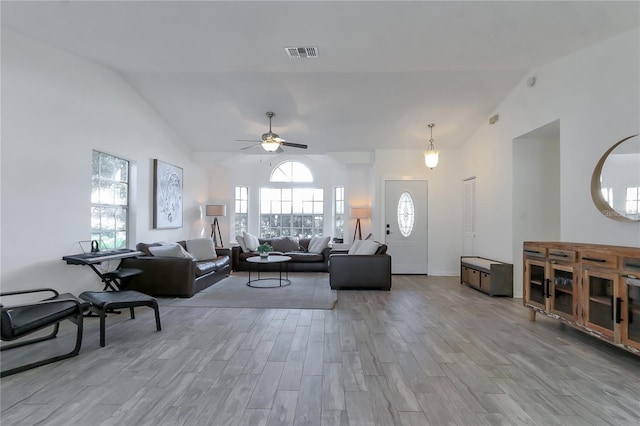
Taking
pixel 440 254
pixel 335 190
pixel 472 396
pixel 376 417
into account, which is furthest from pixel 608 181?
pixel 335 190

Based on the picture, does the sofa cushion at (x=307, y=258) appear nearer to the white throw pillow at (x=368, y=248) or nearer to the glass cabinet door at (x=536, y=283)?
the white throw pillow at (x=368, y=248)

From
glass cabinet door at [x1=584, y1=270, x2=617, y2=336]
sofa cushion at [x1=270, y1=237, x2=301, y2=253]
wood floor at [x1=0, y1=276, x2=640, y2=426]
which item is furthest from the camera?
sofa cushion at [x1=270, y1=237, x2=301, y2=253]

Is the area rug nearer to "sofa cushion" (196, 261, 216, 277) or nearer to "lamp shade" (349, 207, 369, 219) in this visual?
"sofa cushion" (196, 261, 216, 277)

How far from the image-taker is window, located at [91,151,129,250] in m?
4.51

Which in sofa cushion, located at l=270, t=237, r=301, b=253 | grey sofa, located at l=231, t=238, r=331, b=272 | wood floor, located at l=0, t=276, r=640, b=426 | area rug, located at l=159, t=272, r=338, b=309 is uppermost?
sofa cushion, located at l=270, t=237, r=301, b=253

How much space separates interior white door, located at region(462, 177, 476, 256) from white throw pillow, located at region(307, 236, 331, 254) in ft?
9.89

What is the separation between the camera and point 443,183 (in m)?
6.93

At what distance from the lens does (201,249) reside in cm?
629

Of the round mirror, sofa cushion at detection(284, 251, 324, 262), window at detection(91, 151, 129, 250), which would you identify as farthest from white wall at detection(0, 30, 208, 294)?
the round mirror

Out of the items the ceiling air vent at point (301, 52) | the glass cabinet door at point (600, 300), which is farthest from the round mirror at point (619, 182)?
the ceiling air vent at point (301, 52)

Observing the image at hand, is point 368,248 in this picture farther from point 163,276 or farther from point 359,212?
point 163,276

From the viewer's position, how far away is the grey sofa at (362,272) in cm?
540

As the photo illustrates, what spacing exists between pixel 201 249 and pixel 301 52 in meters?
4.13

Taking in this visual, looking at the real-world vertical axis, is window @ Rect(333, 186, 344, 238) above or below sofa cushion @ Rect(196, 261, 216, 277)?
above
